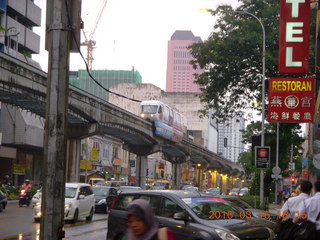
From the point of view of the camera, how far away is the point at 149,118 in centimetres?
6600

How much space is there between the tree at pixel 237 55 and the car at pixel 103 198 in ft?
31.5

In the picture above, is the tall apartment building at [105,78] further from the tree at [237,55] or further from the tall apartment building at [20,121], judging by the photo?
the tree at [237,55]

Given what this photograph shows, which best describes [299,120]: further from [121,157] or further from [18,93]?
[121,157]

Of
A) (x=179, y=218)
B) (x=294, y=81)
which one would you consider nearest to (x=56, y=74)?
(x=179, y=218)

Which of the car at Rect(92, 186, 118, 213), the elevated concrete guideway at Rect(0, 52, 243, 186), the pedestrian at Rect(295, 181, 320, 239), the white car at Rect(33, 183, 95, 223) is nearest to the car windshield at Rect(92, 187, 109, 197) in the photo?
the car at Rect(92, 186, 118, 213)

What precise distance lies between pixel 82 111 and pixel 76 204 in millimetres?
24871

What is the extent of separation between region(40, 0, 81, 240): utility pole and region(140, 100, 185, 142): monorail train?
174 ft

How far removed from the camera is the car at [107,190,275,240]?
10.9 metres

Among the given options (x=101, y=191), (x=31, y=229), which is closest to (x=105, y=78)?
(x=101, y=191)

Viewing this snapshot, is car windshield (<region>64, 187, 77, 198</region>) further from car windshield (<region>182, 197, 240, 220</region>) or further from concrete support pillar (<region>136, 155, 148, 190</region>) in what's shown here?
concrete support pillar (<region>136, 155, 148, 190</region>)

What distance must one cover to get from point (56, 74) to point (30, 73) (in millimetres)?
29781

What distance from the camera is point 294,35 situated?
937 inches

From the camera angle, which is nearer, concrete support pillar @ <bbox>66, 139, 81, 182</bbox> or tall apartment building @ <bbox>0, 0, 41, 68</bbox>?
concrete support pillar @ <bbox>66, 139, 81, 182</bbox>

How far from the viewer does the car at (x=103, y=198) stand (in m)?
31.6
